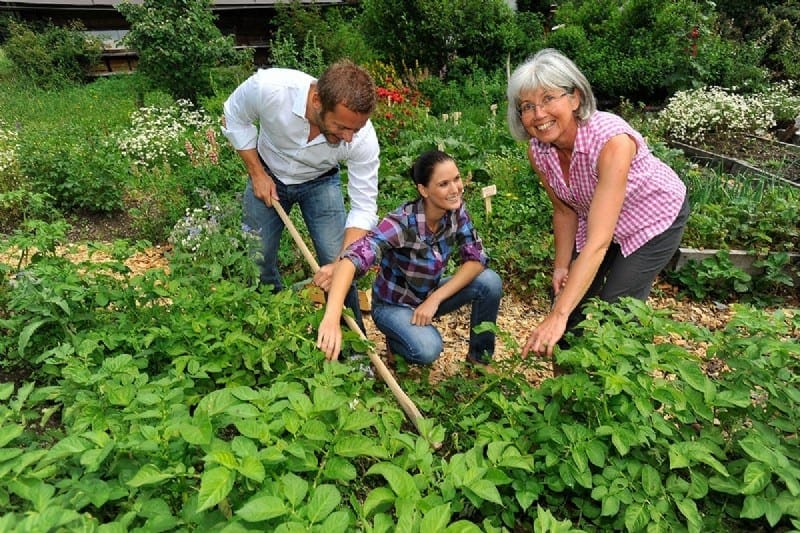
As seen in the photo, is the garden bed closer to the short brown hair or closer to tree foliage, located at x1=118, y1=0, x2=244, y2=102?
the short brown hair

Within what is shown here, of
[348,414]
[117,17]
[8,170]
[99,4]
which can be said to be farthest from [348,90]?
[117,17]

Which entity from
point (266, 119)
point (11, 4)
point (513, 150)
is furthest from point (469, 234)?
point (11, 4)

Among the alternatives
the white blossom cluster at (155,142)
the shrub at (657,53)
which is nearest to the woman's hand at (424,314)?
the white blossom cluster at (155,142)

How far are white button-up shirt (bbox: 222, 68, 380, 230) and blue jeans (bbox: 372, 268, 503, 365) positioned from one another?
19.2 inches

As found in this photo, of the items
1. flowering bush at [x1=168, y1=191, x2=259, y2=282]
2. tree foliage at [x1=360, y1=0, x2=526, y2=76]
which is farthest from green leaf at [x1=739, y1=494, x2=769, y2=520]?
tree foliage at [x1=360, y1=0, x2=526, y2=76]

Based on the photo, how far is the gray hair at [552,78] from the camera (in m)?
2.04

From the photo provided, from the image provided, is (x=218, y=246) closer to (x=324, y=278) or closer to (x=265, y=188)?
(x=265, y=188)

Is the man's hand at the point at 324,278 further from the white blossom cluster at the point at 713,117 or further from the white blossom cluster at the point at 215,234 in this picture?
the white blossom cluster at the point at 713,117

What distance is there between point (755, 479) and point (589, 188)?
1280 millimetres

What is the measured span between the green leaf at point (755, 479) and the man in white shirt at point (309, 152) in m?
1.68

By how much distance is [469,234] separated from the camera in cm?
271

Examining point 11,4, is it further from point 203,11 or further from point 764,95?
point 764,95

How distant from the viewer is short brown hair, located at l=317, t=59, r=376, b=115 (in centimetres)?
222

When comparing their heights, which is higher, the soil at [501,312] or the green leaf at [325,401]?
the green leaf at [325,401]
